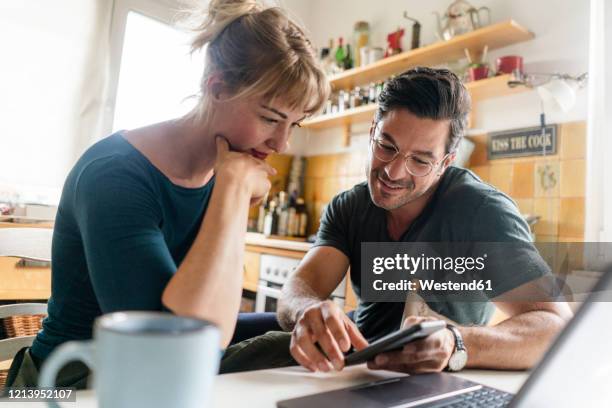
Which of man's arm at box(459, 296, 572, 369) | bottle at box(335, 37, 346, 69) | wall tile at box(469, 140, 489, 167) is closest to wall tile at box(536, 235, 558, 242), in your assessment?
wall tile at box(469, 140, 489, 167)

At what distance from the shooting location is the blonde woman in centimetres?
66

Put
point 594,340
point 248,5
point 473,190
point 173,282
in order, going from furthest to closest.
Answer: point 473,190 < point 248,5 < point 173,282 < point 594,340

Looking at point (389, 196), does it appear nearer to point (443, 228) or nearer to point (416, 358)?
point (443, 228)

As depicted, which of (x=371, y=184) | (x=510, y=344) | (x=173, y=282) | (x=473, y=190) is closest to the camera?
(x=173, y=282)

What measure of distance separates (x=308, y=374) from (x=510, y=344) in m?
0.36

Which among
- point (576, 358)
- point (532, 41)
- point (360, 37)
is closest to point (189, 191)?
point (576, 358)

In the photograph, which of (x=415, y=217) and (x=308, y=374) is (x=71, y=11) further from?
(x=308, y=374)

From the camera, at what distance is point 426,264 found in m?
1.17

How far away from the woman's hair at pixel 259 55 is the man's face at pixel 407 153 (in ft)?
1.13

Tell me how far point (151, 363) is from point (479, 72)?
91.5 inches

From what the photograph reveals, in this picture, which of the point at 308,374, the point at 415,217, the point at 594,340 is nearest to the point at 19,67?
the point at 415,217

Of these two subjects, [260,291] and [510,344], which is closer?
[510,344]

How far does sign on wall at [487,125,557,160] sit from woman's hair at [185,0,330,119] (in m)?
1.58

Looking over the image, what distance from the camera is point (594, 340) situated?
371mm
